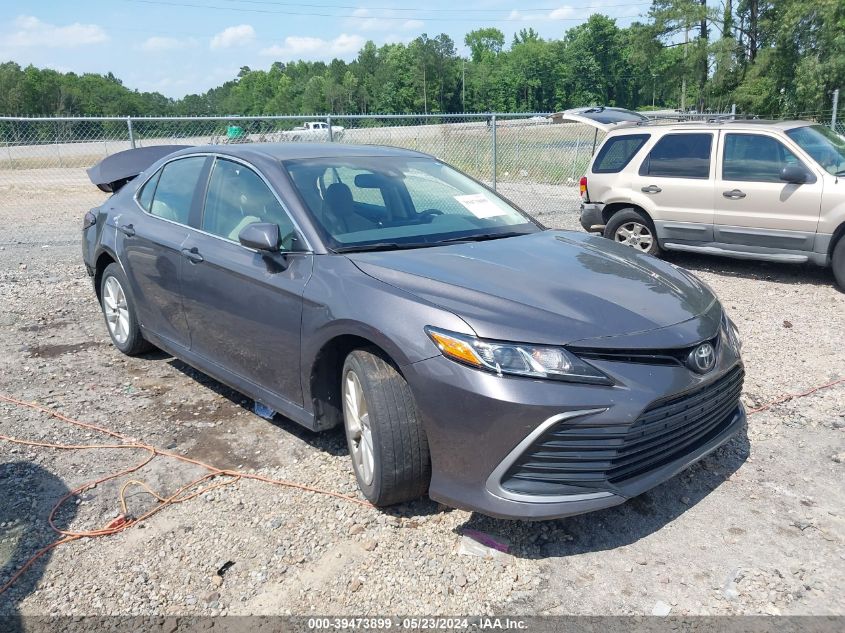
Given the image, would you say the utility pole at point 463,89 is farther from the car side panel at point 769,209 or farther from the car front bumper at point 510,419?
the car front bumper at point 510,419

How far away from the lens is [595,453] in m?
2.75

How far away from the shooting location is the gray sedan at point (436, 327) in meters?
2.76

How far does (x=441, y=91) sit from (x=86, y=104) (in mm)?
60982

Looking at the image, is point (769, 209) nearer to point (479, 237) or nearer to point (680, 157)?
point (680, 157)

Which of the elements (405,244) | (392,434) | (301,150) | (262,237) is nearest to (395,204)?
(405,244)

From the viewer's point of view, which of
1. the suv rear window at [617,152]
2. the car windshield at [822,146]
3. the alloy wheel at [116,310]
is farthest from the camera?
the suv rear window at [617,152]

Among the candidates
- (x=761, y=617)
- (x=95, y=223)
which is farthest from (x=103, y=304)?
(x=761, y=617)

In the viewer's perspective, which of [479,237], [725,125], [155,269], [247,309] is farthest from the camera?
[725,125]

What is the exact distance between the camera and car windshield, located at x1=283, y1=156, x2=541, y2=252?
12.3ft

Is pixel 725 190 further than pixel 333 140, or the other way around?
pixel 333 140

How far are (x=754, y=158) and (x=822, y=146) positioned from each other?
2.39 feet

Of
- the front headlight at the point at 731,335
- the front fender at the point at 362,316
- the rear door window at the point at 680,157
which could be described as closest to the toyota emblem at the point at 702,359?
the front headlight at the point at 731,335

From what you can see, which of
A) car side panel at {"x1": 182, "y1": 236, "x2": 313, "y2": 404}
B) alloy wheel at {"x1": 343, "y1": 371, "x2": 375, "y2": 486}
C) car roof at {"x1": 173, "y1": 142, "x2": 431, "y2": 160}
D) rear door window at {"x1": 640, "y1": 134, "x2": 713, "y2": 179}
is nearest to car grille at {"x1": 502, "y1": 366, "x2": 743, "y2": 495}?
alloy wheel at {"x1": 343, "y1": 371, "x2": 375, "y2": 486}

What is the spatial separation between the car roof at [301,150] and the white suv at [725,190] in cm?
477
